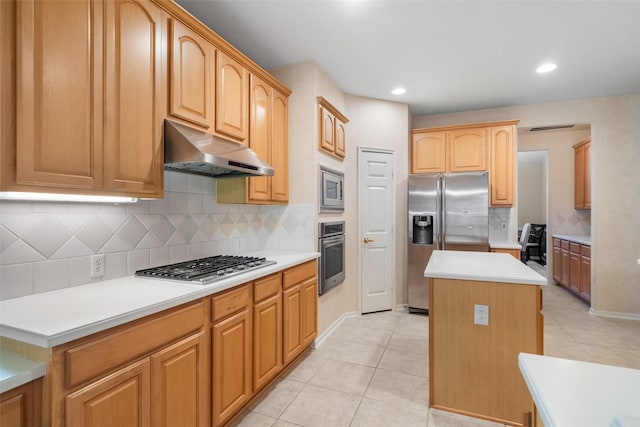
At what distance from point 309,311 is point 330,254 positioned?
2.23 feet

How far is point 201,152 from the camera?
1.70 m

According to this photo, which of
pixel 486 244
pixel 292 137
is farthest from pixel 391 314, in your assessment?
pixel 292 137

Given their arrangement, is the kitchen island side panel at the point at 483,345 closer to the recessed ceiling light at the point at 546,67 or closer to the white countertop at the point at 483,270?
the white countertop at the point at 483,270

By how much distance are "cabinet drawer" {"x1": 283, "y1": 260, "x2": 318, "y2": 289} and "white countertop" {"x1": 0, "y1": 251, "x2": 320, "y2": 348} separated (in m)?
0.61

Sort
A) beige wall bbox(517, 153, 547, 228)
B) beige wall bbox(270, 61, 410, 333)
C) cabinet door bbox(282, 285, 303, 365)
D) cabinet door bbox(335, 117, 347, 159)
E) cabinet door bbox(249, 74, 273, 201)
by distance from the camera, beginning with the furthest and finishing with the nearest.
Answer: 1. beige wall bbox(517, 153, 547, 228)
2. cabinet door bbox(335, 117, 347, 159)
3. beige wall bbox(270, 61, 410, 333)
4. cabinet door bbox(249, 74, 273, 201)
5. cabinet door bbox(282, 285, 303, 365)

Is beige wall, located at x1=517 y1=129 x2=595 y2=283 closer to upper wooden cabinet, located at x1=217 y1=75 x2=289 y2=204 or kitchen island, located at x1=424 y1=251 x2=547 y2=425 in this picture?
kitchen island, located at x1=424 y1=251 x2=547 y2=425

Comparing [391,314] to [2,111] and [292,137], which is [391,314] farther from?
[2,111]

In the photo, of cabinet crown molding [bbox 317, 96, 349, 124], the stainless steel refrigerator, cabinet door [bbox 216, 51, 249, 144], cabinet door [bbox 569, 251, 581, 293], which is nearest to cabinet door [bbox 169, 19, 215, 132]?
cabinet door [bbox 216, 51, 249, 144]

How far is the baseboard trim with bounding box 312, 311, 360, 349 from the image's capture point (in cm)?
302

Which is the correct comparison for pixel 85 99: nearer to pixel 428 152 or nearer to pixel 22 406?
pixel 22 406

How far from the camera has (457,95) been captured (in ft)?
12.8

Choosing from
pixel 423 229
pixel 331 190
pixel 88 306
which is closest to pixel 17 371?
pixel 88 306

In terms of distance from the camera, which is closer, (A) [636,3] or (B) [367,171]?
(A) [636,3]

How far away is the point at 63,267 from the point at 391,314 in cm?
339
